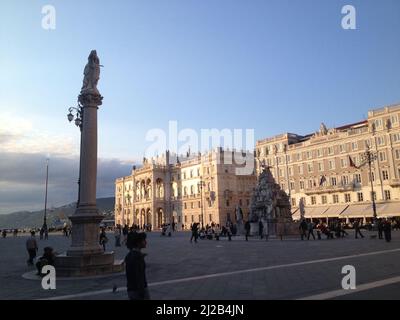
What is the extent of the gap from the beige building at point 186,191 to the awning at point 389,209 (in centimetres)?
3192

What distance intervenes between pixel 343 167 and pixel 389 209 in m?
10.8

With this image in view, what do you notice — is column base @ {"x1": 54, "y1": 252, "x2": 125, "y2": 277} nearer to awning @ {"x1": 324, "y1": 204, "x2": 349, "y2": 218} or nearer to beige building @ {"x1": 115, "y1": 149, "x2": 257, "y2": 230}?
awning @ {"x1": 324, "y1": 204, "x2": 349, "y2": 218}

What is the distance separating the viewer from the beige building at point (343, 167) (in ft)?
175

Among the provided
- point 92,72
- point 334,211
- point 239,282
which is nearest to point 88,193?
point 92,72

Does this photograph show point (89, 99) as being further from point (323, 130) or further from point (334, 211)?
point (323, 130)

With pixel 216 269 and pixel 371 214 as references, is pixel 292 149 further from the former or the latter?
pixel 216 269

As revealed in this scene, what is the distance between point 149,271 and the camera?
14250 mm

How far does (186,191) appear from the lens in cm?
9231

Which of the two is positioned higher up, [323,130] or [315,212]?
[323,130]

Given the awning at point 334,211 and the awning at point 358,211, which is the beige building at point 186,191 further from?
the awning at point 358,211

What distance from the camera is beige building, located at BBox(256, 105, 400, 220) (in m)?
53.3

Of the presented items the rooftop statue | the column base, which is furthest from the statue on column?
the rooftop statue

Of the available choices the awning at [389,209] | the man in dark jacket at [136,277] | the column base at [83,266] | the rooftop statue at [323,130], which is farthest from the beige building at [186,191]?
the man in dark jacket at [136,277]

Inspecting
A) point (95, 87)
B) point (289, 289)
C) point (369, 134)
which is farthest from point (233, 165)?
point (289, 289)
